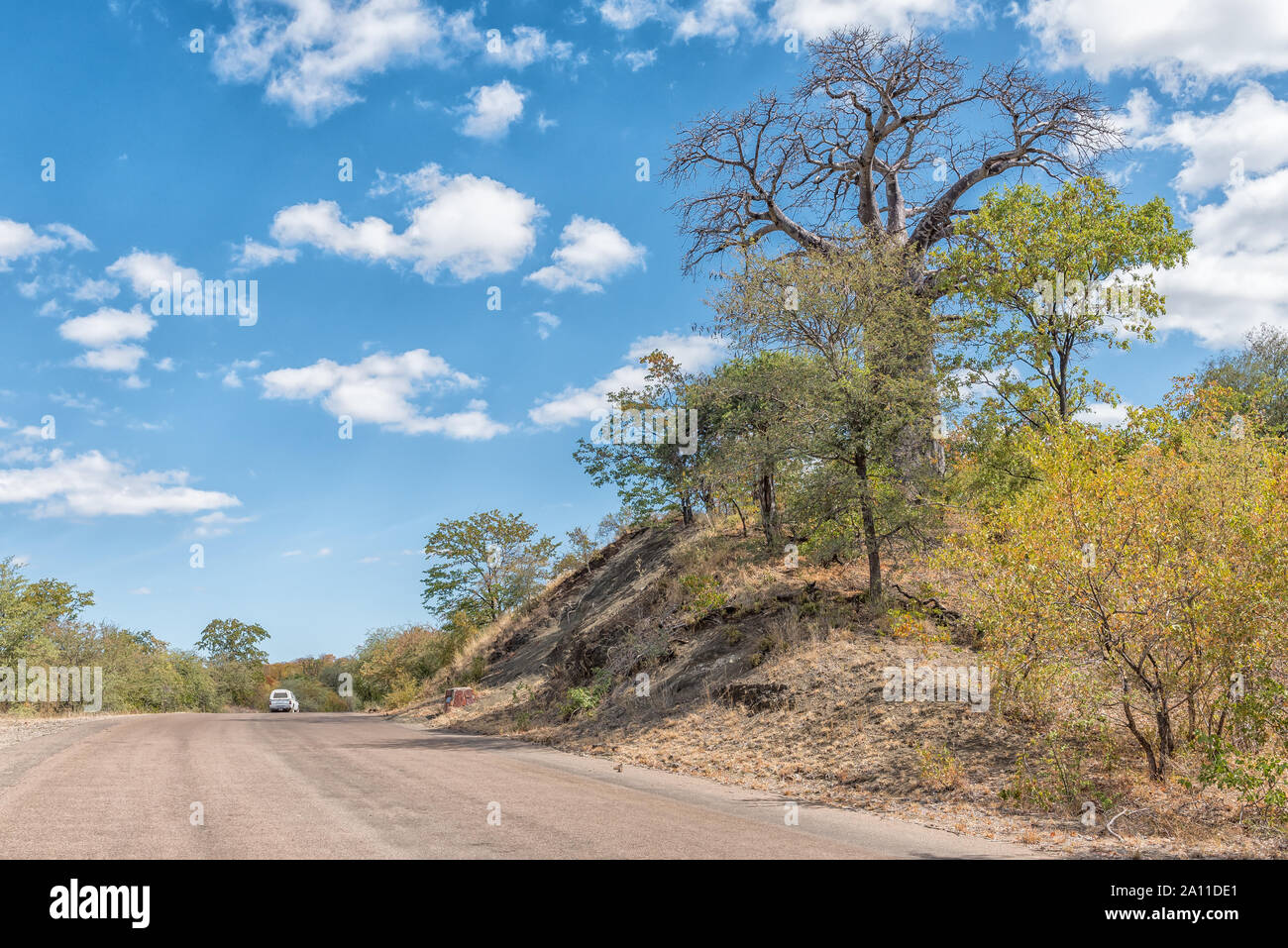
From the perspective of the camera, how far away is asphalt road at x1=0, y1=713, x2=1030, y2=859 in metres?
7.51

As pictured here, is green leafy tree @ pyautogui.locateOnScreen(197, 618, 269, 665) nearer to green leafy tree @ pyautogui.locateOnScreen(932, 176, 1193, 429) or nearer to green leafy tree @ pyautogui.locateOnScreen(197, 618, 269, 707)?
green leafy tree @ pyautogui.locateOnScreen(197, 618, 269, 707)

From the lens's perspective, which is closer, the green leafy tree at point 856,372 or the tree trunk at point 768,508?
the green leafy tree at point 856,372

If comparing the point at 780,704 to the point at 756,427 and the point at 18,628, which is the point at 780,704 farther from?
the point at 18,628

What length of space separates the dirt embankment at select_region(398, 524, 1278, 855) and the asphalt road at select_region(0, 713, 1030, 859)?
1139 mm

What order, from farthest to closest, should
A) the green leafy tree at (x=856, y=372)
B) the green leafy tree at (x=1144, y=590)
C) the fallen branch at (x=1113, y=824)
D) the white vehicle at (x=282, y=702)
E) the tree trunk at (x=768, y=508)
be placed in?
1. the white vehicle at (x=282, y=702)
2. the tree trunk at (x=768, y=508)
3. the green leafy tree at (x=856, y=372)
4. the green leafy tree at (x=1144, y=590)
5. the fallen branch at (x=1113, y=824)

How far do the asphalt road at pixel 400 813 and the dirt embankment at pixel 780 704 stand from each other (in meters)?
1.14

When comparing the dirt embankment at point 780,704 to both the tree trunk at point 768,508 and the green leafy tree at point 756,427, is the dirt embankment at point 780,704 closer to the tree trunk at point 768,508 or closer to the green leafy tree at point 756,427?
the tree trunk at point 768,508

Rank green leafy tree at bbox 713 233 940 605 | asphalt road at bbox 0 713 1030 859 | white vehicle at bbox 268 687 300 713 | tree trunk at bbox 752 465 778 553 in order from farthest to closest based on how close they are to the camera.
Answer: white vehicle at bbox 268 687 300 713
tree trunk at bbox 752 465 778 553
green leafy tree at bbox 713 233 940 605
asphalt road at bbox 0 713 1030 859

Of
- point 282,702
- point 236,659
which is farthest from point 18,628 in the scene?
point 236,659

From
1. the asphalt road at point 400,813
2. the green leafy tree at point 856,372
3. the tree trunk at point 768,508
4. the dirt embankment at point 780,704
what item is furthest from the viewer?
the tree trunk at point 768,508

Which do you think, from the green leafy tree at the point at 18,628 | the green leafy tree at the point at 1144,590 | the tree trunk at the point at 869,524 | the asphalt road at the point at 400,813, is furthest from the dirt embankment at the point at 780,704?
the green leafy tree at the point at 18,628

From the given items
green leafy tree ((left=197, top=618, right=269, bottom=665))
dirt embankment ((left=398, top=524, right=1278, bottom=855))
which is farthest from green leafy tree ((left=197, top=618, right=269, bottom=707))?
dirt embankment ((left=398, top=524, right=1278, bottom=855))

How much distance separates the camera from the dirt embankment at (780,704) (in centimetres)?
1047
